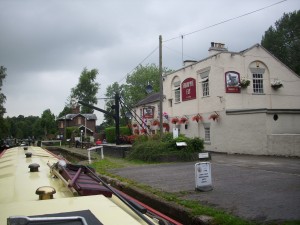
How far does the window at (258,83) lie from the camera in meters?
25.8

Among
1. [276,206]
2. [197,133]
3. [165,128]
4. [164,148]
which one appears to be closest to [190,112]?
[197,133]

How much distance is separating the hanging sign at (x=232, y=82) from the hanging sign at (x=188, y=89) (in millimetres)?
4170

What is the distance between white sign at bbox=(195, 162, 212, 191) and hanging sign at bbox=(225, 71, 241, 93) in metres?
17.1

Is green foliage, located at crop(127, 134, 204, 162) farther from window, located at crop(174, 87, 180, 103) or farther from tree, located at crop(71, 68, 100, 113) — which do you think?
tree, located at crop(71, 68, 100, 113)

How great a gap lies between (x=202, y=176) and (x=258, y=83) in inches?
768

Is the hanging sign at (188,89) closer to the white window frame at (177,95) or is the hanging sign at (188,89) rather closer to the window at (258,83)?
the white window frame at (177,95)

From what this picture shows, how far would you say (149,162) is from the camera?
54.4 ft

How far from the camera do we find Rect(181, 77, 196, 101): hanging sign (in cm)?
2848

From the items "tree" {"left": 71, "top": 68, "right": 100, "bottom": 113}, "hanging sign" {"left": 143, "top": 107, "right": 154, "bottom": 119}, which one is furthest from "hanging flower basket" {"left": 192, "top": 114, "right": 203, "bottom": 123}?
"tree" {"left": 71, "top": 68, "right": 100, "bottom": 113}

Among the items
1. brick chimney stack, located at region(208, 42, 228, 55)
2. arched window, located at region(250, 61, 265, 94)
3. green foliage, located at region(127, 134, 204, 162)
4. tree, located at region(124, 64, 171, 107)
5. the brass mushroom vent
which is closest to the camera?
the brass mushroom vent

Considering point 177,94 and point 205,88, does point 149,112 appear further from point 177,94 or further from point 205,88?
point 205,88

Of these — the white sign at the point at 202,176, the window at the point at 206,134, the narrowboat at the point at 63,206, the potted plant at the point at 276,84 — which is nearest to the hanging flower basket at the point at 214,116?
the window at the point at 206,134

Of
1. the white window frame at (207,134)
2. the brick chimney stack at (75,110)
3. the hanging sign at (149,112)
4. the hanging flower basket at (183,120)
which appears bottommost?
the white window frame at (207,134)

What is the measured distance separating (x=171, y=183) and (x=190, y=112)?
1957 cm
